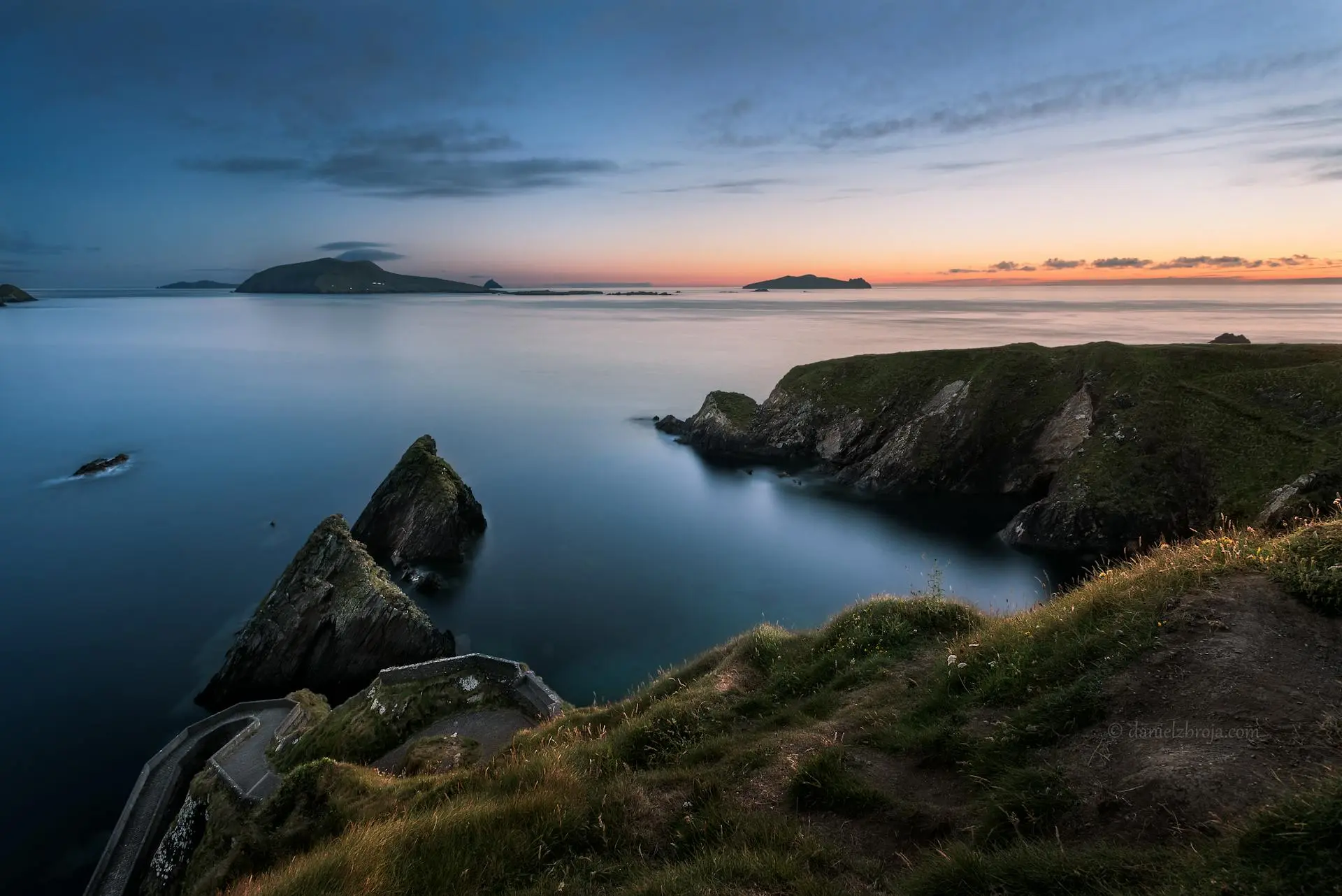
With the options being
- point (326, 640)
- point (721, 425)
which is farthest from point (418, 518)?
point (721, 425)

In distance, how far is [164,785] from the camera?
25109 mm

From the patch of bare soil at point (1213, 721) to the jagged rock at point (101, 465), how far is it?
84741 millimetres

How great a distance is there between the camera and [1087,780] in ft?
22.0

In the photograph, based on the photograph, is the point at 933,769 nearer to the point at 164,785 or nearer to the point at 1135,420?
the point at 164,785

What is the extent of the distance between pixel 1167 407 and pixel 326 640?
63.5 m

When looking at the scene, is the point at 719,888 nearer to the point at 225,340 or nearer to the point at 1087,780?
the point at 1087,780

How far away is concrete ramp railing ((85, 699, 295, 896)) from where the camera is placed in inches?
870

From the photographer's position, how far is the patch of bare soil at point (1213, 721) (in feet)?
19.5

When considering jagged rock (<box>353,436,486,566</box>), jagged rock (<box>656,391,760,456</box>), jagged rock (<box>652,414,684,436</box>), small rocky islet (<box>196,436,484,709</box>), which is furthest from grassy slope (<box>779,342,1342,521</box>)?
small rocky islet (<box>196,436,484,709</box>)

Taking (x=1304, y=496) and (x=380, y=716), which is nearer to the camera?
(x=380, y=716)

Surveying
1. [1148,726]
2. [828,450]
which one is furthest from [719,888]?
[828,450]

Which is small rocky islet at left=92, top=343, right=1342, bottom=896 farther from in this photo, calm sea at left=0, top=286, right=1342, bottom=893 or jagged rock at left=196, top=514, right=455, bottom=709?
jagged rock at left=196, top=514, right=455, bottom=709

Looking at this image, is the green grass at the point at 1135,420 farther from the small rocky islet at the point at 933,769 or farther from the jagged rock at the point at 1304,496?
the small rocky islet at the point at 933,769

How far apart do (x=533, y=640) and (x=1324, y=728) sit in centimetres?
3400
